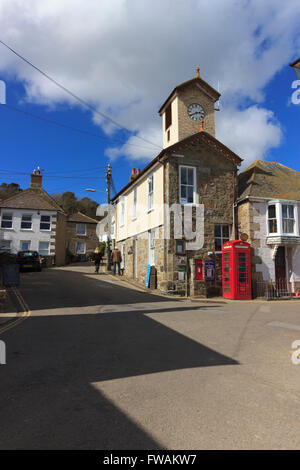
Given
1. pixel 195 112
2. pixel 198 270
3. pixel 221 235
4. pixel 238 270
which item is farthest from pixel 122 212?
pixel 238 270

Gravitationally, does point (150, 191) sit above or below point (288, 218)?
above

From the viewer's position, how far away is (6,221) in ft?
104

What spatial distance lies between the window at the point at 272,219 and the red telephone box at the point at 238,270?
2.40 m

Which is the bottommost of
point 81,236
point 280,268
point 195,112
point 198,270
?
point 198,270

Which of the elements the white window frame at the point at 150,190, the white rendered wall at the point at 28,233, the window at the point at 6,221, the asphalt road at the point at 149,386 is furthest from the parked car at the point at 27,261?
the asphalt road at the point at 149,386

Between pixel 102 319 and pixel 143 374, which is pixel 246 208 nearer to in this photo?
pixel 102 319

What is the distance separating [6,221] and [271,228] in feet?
84.0

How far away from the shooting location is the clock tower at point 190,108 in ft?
64.7

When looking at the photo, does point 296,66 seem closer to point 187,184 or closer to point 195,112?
point 187,184

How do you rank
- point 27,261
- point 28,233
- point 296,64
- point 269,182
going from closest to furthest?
point 296,64, point 269,182, point 27,261, point 28,233

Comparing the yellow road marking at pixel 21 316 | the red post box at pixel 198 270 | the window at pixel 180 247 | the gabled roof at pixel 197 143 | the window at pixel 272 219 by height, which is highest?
the gabled roof at pixel 197 143

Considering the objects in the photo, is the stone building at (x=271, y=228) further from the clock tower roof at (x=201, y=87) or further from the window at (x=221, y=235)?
the clock tower roof at (x=201, y=87)
